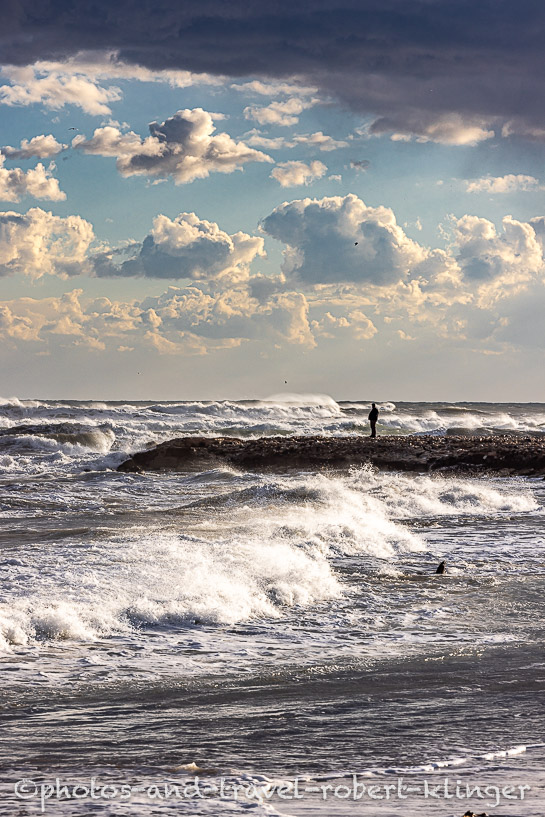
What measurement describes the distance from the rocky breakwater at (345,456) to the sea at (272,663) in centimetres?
1180

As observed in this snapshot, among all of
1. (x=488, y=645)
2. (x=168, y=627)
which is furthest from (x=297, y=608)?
(x=488, y=645)

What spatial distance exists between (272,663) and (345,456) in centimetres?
2416

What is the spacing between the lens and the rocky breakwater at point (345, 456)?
1141 inches

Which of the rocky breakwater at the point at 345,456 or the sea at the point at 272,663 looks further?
the rocky breakwater at the point at 345,456

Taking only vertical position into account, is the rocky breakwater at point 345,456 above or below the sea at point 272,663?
above

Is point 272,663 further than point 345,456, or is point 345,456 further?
point 345,456

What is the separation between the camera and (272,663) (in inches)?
291

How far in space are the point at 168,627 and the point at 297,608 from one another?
5.49ft

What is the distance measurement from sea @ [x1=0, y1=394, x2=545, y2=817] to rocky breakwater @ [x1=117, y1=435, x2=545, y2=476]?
1180 cm

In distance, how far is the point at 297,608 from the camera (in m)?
9.69

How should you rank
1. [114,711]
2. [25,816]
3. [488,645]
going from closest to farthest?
[25,816] < [114,711] < [488,645]

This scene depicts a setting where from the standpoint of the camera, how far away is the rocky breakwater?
2897 cm

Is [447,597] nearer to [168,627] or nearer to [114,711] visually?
[168,627]

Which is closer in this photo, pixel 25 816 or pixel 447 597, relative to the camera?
pixel 25 816
